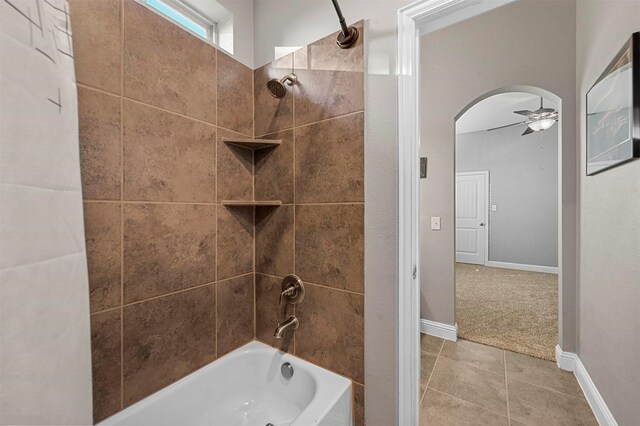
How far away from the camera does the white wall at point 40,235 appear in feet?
1.80

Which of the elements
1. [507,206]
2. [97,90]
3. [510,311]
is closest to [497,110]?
[507,206]

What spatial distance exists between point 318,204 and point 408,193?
1.41ft

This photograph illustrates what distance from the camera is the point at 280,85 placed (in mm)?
1298

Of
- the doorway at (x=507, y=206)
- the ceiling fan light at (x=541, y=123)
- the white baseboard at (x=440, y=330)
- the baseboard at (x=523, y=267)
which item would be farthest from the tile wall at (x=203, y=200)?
the baseboard at (x=523, y=267)

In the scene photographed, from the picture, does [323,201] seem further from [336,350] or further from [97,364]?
[97,364]

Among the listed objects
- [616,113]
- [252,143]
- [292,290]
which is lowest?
[292,290]

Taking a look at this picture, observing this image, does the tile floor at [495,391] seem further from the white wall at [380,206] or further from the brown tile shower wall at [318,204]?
the brown tile shower wall at [318,204]

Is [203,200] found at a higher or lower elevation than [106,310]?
higher

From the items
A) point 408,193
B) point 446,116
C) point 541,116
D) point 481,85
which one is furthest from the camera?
point 541,116

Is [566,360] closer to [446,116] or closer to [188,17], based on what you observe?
[446,116]

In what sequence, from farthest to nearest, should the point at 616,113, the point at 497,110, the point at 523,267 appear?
1. the point at 523,267
2. the point at 497,110
3. the point at 616,113

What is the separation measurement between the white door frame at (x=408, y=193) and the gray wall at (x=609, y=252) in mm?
1011

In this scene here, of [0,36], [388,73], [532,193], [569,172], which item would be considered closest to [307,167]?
[388,73]

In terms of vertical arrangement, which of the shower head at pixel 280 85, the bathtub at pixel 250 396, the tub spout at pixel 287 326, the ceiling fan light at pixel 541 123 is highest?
the ceiling fan light at pixel 541 123
